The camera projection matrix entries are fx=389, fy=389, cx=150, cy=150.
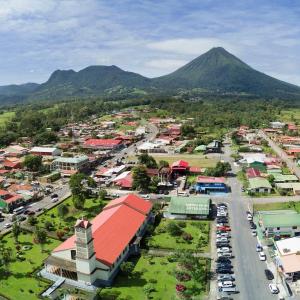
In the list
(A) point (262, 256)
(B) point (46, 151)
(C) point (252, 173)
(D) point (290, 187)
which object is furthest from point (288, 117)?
(A) point (262, 256)

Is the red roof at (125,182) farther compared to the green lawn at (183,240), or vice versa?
the red roof at (125,182)

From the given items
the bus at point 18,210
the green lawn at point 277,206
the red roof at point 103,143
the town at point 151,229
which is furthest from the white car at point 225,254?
the red roof at point 103,143

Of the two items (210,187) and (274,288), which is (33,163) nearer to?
(210,187)

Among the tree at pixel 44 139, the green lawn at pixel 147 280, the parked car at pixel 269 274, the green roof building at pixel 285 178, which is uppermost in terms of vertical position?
the tree at pixel 44 139

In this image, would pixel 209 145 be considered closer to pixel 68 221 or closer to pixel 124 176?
pixel 124 176

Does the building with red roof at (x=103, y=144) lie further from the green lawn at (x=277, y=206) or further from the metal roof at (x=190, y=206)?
the green lawn at (x=277, y=206)

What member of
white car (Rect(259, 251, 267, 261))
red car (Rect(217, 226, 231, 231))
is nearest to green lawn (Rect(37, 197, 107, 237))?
red car (Rect(217, 226, 231, 231))
